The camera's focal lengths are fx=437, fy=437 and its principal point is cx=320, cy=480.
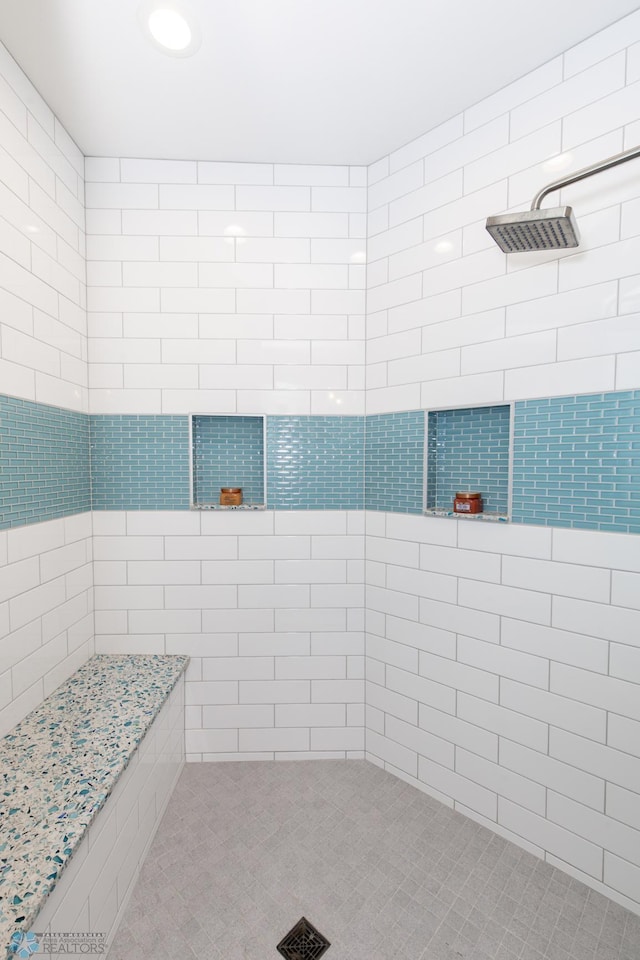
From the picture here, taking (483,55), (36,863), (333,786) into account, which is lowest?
(333,786)

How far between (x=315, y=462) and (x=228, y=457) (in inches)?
16.6

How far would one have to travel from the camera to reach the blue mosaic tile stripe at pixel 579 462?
137cm

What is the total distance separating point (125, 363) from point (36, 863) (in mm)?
1727

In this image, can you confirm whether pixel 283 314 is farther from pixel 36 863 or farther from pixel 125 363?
pixel 36 863

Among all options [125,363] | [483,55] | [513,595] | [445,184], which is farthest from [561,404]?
[125,363]

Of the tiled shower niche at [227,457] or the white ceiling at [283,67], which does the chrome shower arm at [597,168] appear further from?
the tiled shower niche at [227,457]

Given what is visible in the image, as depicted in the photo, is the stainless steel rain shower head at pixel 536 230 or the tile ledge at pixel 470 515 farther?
the tile ledge at pixel 470 515

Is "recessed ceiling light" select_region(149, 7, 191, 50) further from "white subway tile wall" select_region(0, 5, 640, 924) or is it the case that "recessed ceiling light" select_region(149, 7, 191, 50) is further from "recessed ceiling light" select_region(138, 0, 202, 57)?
"white subway tile wall" select_region(0, 5, 640, 924)

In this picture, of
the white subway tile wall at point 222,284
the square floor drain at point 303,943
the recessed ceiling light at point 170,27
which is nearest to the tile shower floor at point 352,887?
the square floor drain at point 303,943

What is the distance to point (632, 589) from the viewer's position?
1.36 m

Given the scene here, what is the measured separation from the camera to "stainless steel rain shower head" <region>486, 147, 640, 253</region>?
1165 mm

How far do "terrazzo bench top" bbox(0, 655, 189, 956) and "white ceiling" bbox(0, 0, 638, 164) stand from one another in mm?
2221

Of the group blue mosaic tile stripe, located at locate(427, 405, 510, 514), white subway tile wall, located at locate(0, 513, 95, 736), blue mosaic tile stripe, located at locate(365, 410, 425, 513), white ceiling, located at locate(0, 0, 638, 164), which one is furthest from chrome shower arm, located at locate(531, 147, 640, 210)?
white subway tile wall, located at locate(0, 513, 95, 736)

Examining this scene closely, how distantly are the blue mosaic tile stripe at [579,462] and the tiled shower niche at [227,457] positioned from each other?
113 cm
